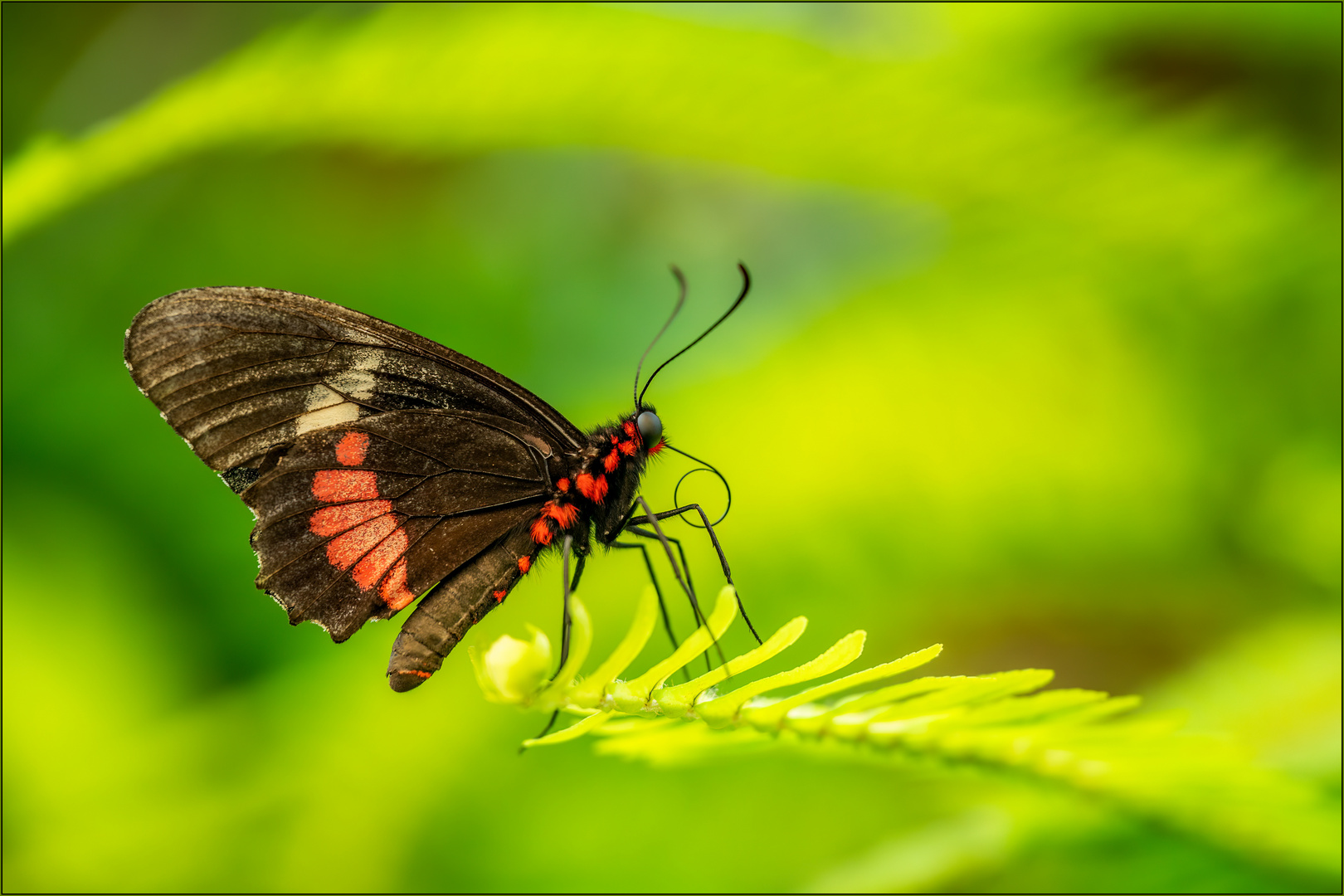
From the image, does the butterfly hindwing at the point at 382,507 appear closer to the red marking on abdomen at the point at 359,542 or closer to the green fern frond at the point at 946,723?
the red marking on abdomen at the point at 359,542

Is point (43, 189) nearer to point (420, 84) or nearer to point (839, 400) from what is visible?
point (420, 84)

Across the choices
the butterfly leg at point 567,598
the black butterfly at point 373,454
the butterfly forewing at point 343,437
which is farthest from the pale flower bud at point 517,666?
the butterfly forewing at point 343,437

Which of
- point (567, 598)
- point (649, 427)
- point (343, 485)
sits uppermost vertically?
point (649, 427)

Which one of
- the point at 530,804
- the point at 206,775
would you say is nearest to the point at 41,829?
the point at 206,775

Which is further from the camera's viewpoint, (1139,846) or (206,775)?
(206,775)

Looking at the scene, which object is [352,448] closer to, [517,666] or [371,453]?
[371,453]

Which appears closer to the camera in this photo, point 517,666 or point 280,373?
point 517,666

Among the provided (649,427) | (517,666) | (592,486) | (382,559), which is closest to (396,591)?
(382,559)
